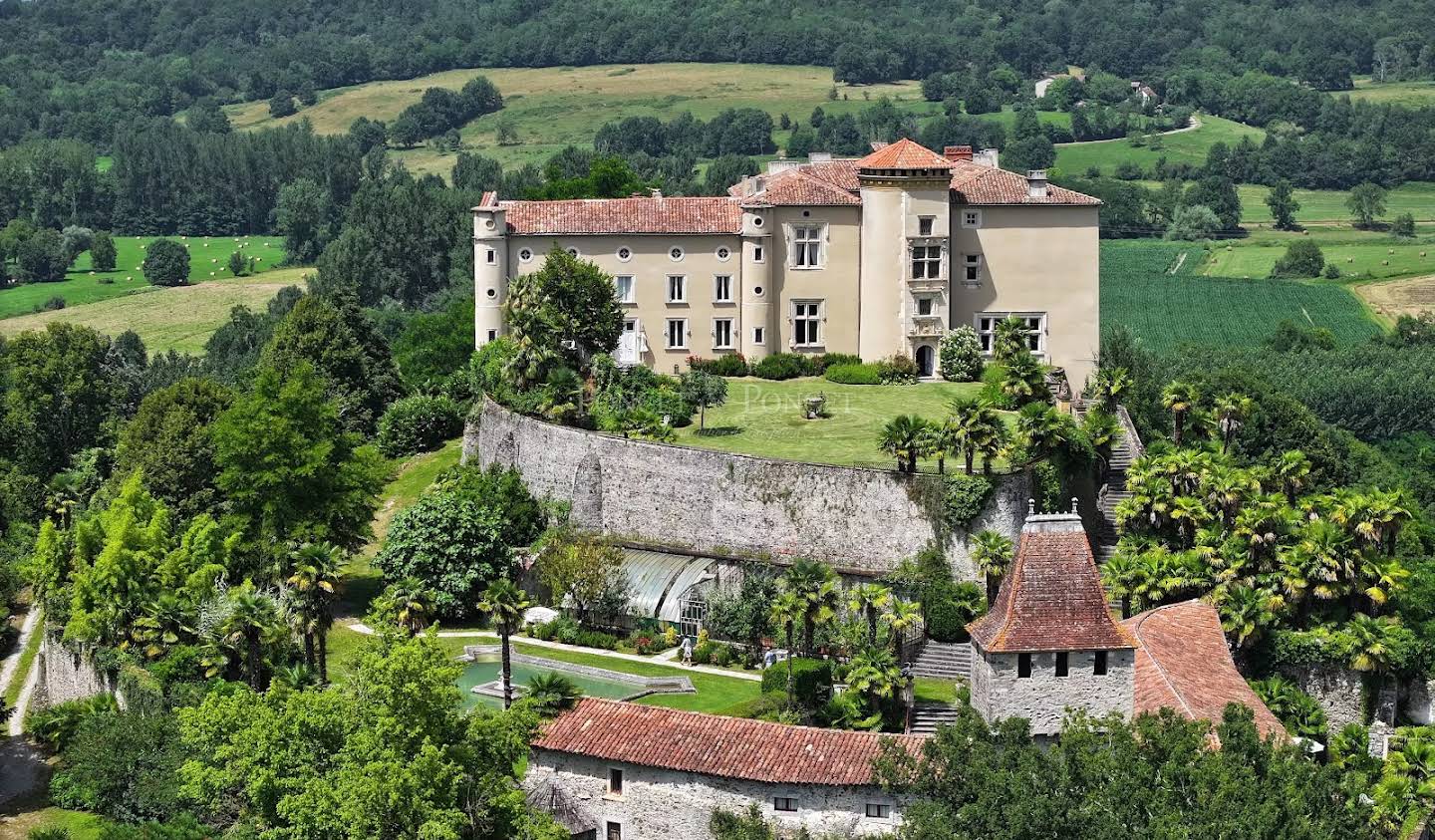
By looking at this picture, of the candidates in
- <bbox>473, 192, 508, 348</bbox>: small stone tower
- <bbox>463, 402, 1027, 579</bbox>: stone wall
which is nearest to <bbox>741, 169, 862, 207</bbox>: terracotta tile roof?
<bbox>473, 192, 508, 348</bbox>: small stone tower

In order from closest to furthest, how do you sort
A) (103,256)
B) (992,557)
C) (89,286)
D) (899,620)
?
(899,620) < (992,557) < (89,286) < (103,256)

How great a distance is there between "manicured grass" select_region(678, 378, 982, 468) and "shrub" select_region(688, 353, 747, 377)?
0.60 m

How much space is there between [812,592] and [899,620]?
3.19 meters

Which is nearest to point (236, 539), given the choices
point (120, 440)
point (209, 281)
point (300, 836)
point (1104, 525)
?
point (120, 440)

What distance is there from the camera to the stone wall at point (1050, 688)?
54000 mm

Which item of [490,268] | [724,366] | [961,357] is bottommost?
[724,366]

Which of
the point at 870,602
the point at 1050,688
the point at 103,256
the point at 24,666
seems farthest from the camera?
the point at 103,256

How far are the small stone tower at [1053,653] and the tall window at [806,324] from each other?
36.7 metres

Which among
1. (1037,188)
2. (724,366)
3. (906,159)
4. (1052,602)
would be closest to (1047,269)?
(1037,188)

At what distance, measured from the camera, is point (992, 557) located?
68562 millimetres

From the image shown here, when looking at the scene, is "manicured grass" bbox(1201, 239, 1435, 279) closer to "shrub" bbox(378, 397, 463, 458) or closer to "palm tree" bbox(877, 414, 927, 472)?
"shrub" bbox(378, 397, 463, 458)

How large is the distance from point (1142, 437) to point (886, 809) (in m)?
33.0

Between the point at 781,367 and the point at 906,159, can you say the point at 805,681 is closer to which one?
the point at 781,367

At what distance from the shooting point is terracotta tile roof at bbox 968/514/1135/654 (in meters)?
54.0
